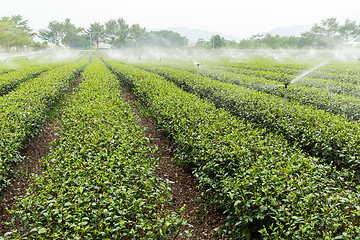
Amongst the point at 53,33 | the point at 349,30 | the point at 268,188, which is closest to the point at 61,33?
the point at 53,33

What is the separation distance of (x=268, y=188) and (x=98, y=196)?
75.3 inches

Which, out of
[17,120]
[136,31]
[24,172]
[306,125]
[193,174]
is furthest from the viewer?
[136,31]

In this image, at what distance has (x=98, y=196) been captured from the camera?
2615 millimetres

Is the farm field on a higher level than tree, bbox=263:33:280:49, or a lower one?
lower

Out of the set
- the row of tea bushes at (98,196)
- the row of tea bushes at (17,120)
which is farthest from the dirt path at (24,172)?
the row of tea bushes at (98,196)

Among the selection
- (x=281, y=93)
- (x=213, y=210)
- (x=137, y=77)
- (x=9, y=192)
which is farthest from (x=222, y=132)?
(x=137, y=77)

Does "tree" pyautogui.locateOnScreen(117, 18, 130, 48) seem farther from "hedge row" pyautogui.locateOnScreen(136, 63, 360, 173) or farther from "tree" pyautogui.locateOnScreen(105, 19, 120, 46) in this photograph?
"hedge row" pyautogui.locateOnScreen(136, 63, 360, 173)

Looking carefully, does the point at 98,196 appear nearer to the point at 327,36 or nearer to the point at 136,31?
the point at 327,36

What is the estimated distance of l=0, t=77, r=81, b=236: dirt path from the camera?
4.00 meters

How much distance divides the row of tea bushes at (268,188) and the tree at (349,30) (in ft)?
237

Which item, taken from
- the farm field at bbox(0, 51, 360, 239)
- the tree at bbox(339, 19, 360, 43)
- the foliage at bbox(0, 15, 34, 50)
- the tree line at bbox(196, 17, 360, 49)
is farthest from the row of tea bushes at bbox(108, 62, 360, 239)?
the tree at bbox(339, 19, 360, 43)

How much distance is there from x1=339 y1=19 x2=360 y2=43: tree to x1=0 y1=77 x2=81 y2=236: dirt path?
73.3 meters

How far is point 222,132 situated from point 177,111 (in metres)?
1.69

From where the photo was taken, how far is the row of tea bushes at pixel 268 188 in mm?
2352
